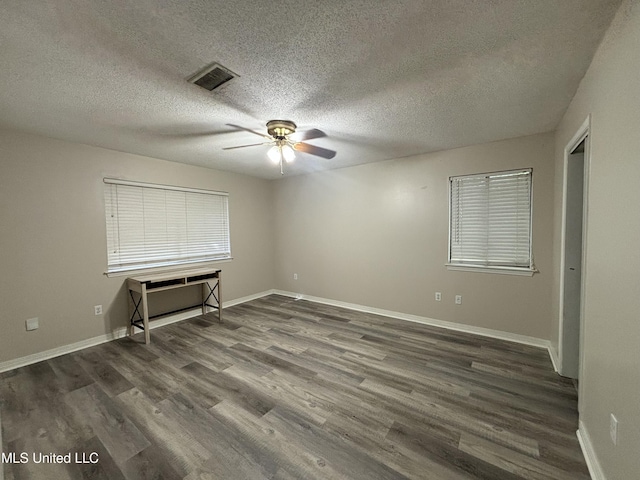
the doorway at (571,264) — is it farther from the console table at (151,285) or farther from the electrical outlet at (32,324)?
the electrical outlet at (32,324)

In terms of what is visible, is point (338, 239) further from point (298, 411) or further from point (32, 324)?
point (32, 324)

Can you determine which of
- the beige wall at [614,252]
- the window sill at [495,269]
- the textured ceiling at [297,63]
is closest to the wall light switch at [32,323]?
the textured ceiling at [297,63]

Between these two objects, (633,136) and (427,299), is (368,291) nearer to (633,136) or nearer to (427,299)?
(427,299)

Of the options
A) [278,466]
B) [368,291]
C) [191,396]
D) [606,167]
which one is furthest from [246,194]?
[606,167]

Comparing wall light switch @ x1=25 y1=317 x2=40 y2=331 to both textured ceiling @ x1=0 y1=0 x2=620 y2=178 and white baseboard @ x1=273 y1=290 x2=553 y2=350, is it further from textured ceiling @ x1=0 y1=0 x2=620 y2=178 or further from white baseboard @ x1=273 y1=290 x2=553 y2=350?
white baseboard @ x1=273 y1=290 x2=553 y2=350

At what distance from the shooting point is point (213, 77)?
174cm

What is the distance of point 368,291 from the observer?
4227 mm

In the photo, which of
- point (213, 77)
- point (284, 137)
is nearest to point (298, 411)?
point (284, 137)

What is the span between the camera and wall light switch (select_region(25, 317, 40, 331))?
272cm

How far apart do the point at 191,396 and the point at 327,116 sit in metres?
2.70

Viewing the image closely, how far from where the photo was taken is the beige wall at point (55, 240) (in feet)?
8.61

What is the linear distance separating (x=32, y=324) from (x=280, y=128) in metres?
3.32

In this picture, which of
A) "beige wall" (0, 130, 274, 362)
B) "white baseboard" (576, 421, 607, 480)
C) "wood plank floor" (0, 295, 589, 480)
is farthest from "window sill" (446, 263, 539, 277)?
"beige wall" (0, 130, 274, 362)

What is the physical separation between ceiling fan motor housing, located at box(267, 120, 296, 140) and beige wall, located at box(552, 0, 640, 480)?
6.86 feet
